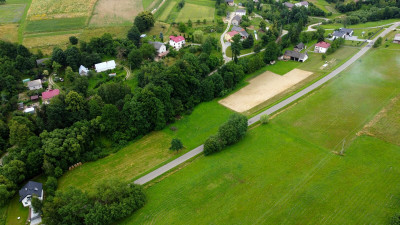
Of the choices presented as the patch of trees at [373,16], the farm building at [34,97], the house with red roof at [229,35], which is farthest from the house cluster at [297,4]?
the farm building at [34,97]

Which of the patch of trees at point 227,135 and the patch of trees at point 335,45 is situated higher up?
the patch of trees at point 335,45

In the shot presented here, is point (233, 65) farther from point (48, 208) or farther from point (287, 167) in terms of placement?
point (48, 208)

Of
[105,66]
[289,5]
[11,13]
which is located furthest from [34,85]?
[289,5]

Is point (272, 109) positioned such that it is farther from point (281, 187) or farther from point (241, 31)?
point (241, 31)

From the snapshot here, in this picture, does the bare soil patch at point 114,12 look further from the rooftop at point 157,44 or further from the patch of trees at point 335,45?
the patch of trees at point 335,45

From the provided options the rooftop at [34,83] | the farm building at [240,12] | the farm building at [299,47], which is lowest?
the rooftop at [34,83]
